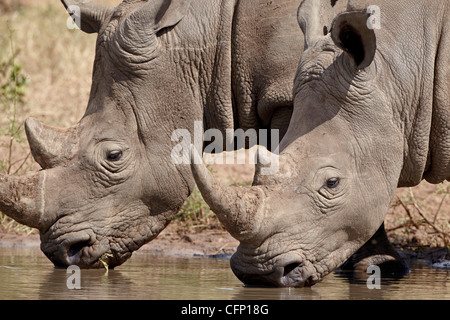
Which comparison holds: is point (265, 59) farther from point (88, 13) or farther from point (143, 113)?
point (88, 13)

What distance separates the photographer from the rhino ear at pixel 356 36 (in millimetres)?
6074

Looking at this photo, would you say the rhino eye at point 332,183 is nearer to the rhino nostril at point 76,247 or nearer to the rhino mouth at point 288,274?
the rhino mouth at point 288,274

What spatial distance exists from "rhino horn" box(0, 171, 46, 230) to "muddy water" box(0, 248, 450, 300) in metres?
0.41

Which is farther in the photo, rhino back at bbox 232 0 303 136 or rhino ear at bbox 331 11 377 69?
rhino back at bbox 232 0 303 136

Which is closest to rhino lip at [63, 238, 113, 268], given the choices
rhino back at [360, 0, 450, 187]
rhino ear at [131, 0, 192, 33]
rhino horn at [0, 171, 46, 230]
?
rhino horn at [0, 171, 46, 230]

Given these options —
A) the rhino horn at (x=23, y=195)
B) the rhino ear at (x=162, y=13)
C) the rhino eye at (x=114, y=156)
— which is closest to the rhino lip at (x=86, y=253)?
the rhino horn at (x=23, y=195)

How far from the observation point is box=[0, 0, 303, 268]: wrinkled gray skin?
23.3 ft

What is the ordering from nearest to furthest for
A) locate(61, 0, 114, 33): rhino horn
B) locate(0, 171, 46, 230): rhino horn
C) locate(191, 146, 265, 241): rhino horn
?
locate(191, 146, 265, 241): rhino horn, locate(0, 171, 46, 230): rhino horn, locate(61, 0, 114, 33): rhino horn

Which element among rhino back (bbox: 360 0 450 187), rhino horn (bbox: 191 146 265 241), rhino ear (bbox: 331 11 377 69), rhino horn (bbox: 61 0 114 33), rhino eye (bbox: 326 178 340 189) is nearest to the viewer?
rhino horn (bbox: 191 146 265 241)

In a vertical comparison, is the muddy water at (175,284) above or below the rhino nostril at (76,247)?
below

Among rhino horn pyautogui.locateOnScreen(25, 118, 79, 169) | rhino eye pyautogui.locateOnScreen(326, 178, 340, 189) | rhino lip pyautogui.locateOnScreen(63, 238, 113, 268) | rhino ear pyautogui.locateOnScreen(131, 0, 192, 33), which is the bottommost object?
rhino lip pyautogui.locateOnScreen(63, 238, 113, 268)

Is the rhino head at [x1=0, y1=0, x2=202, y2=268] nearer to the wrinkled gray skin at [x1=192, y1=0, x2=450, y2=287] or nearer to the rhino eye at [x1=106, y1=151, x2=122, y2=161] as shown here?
the rhino eye at [x1=106, y1=151, x2=122, y2=161]
